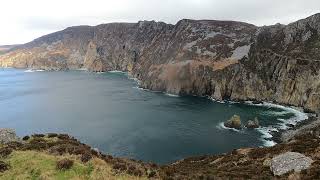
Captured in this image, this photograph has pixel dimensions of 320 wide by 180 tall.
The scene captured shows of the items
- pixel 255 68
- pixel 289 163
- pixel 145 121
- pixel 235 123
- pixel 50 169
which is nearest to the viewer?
pixel 50 169

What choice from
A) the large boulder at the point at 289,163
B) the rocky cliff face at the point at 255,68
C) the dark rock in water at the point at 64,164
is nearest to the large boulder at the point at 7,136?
the dark rock in water at the point at 64,164

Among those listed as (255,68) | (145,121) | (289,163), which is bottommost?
(145,121)

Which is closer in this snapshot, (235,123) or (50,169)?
(50,169)

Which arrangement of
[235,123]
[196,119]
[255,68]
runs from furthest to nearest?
[255,68]
[196,119]
[235,123]

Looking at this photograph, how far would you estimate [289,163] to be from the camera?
1387 inches

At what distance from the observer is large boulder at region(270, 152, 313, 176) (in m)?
34.0

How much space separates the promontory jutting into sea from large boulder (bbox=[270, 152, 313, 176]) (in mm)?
89

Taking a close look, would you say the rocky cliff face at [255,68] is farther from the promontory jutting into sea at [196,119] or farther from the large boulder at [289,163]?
the large boulder at [289,163]

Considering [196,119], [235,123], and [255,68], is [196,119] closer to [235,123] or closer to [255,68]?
[235,123]

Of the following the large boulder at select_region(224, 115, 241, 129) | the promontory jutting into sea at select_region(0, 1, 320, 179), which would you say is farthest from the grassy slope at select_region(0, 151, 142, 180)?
the large boulder at select_region(224, 115, 241, 129)

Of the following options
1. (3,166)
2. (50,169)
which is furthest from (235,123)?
(3,166)

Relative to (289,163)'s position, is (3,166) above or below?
above

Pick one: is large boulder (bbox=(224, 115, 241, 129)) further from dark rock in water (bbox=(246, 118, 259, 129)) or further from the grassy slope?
the grassy slope

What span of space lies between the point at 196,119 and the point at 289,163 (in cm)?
8551
